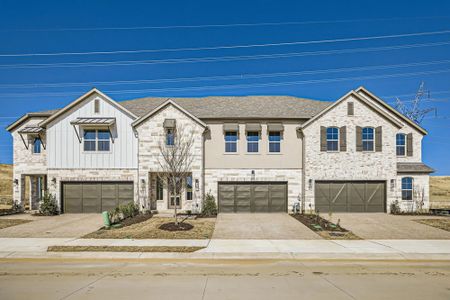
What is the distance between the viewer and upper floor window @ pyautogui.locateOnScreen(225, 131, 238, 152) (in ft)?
72.5

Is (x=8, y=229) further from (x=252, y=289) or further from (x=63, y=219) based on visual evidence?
(x=252, y=289)

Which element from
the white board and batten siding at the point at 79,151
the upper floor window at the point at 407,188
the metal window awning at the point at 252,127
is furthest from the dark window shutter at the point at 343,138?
the white board and batten siding at the point at 79,151

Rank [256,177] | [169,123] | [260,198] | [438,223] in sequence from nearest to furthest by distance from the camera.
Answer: [438,223] → [169,123] → [256,177] → [260,198]

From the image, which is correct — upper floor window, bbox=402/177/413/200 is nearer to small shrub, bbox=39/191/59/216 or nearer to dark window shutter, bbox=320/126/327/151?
dark window shutter, bbox=320/126/327/151

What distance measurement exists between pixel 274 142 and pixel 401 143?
10.1 meters

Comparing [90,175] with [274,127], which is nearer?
[90,175]

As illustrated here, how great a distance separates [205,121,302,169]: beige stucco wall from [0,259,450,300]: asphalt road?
488 inches

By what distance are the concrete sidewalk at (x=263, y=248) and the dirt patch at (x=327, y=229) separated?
0.85 m

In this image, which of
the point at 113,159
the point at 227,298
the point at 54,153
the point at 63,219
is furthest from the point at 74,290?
the point at 54,153

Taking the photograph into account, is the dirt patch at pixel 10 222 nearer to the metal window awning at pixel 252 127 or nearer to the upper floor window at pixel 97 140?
the upper floor window at pixel 97 140

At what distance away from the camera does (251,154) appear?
72.0ft

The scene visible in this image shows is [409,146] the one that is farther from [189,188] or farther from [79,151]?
[79,151]

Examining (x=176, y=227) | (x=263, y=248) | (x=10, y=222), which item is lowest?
(x=10, y=222)

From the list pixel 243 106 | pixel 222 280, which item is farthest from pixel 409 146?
pixel 222 280
